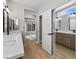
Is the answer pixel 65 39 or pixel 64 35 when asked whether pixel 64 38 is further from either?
pixel 64 35

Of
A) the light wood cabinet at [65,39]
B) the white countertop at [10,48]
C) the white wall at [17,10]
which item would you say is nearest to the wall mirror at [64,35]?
the light wood cabinet at [65,39]

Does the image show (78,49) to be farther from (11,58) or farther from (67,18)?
(67,18)

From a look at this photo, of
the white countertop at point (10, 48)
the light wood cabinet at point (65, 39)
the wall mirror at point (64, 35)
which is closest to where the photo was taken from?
the white countertop at point (10, 48)

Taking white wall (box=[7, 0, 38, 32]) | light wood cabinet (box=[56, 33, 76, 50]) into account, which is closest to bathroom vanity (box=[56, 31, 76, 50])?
light wood cabinet (box=[56, 33, 76, 50])

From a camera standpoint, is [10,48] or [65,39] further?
[65,39]

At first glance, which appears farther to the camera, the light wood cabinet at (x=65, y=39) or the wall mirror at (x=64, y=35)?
the light wood cabinet at (x=65, y=39)

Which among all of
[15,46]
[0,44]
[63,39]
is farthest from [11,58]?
[63,39]

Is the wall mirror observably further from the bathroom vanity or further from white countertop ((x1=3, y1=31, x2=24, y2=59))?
white countertop ((x1=3, y1=31, x2=24, y2=59))

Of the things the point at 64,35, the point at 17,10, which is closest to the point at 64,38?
the point at 64,35

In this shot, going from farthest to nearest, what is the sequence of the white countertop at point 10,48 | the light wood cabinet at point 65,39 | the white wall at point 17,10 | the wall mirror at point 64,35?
the white wall at point 17,10
the light wood cabinet at point 65,39
the wall mirror at point 64,35
the white countertop at point 10,48

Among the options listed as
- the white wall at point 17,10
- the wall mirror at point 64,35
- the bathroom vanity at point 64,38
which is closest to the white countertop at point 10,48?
the wall mirror at point 64,35

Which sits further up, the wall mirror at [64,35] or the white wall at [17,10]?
the white wall at [17,10]

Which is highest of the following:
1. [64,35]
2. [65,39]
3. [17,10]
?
[17,10]

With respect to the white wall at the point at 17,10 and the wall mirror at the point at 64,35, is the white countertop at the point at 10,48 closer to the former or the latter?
the wall mirror at the point at 64,35
